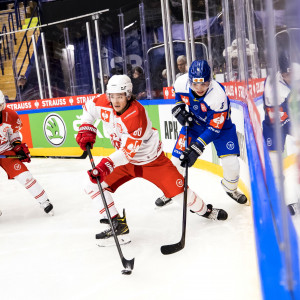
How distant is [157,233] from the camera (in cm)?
271

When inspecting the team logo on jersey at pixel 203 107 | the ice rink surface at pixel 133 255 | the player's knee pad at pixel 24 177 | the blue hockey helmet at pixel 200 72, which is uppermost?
the blue hockey helmet at pixel 200 72

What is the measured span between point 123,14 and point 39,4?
440cm

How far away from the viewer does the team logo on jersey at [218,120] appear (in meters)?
2.77

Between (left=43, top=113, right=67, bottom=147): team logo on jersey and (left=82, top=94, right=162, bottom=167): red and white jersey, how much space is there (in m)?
3.97

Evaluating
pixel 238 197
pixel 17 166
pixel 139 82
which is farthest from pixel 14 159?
pixel 139 82

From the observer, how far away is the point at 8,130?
3.47 metres

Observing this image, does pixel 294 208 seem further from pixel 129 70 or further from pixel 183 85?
pixel 129 70

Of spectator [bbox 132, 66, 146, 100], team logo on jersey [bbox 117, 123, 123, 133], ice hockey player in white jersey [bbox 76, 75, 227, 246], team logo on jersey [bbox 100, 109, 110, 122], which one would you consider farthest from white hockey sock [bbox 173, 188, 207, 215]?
spectator [bbox 132, 66, 146, 100]

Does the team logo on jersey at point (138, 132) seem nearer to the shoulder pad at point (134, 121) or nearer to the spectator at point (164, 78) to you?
the shoulder pad at point (134, 121)

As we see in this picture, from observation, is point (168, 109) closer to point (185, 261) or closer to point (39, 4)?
point (185, 261)

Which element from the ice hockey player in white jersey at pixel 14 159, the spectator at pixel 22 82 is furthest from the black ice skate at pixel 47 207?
the spectator at pixel 22 82

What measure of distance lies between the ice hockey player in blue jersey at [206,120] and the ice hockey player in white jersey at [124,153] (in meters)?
Result: 0.21

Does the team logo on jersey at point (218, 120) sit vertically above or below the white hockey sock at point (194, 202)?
above

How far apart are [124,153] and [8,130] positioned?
153cm
